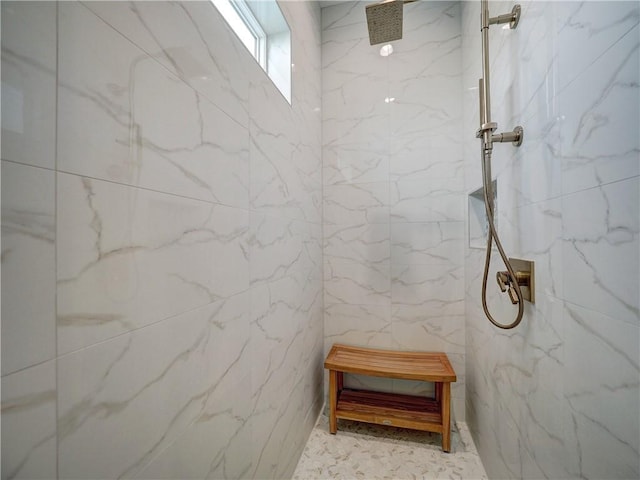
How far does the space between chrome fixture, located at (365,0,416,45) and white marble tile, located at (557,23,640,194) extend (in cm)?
73

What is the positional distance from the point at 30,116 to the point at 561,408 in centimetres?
132

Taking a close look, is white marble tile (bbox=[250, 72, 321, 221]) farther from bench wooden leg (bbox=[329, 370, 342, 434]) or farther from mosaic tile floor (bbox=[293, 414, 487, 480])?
mosaic tile floor (bbox=[293, 414, 487, 480])

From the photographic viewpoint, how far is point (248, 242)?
99 centimetres

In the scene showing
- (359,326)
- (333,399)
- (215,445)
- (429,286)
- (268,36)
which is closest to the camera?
(215,445)

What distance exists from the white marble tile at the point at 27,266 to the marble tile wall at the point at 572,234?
3.34ft

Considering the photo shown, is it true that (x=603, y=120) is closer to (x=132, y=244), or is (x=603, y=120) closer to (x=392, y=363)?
(x=132, y=244)

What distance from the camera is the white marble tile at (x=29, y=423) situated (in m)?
0.38

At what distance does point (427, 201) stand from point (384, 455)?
1548mm

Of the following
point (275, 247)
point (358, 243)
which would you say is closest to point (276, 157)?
point (275, 247)

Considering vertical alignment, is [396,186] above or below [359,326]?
above

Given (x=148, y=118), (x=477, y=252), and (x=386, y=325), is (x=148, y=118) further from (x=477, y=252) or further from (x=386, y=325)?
(x=386, y=325)

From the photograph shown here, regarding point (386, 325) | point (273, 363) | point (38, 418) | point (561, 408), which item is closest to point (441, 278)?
point (386, 325)

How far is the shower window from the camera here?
124cm

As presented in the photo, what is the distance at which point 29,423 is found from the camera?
1.32 feet
